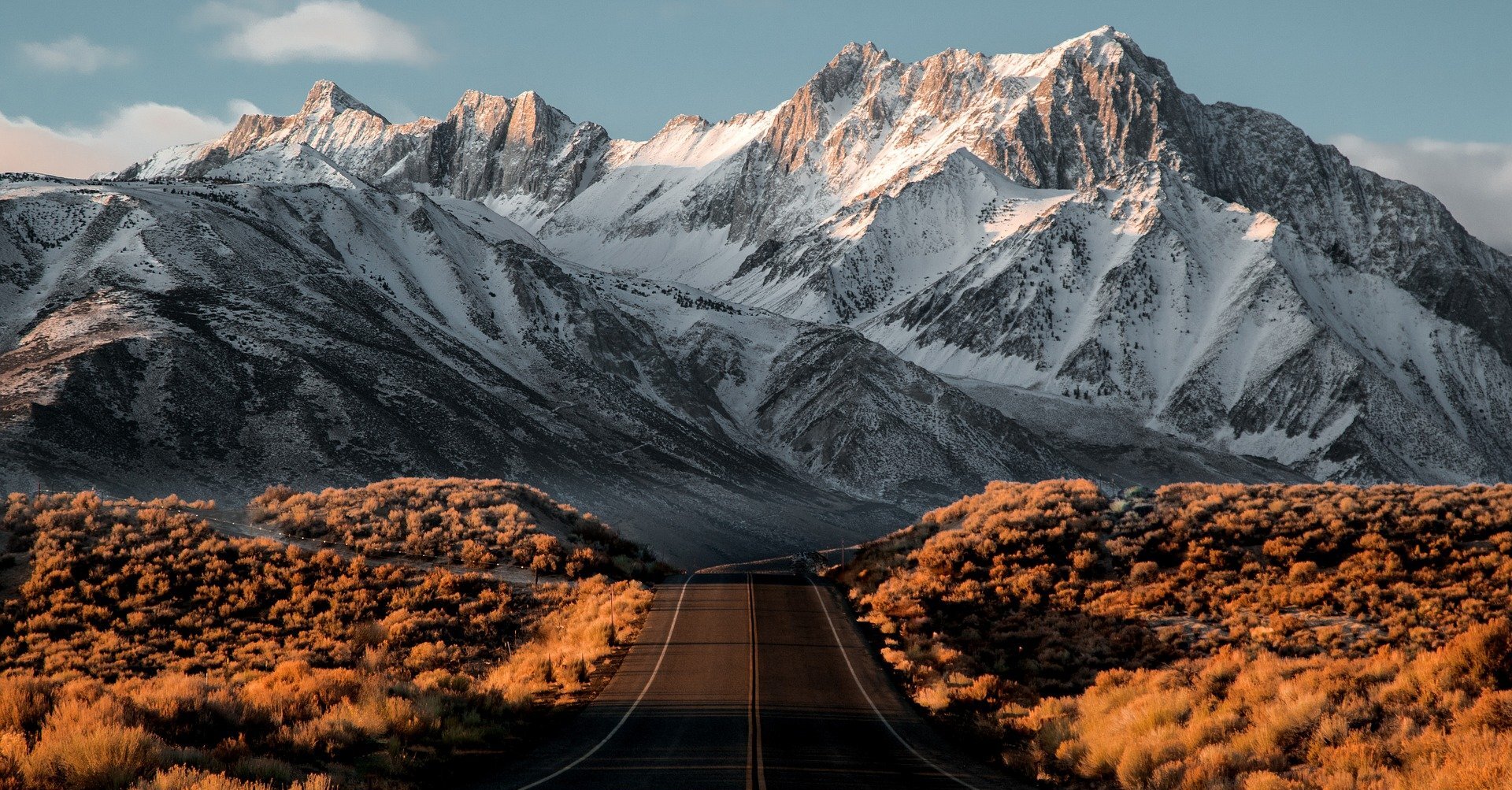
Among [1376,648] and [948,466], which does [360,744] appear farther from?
[948,466]

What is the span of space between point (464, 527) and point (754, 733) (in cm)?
2264

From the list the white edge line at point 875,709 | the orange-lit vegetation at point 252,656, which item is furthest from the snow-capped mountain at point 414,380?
the white edge line at point 875,709

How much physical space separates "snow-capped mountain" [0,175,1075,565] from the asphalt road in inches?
2108

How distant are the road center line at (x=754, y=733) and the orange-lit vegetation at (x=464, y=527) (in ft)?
35.2

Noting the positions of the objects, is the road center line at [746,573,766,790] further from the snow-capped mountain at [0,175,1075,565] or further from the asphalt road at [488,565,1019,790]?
the snow-capped mountain at [0,175,1075,565]

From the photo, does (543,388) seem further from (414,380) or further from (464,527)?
(464,527)

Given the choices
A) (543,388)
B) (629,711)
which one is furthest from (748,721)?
(543,388)

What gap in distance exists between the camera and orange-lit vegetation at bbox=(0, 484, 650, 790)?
13.5 metres

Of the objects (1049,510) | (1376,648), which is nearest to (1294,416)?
(1049,510)

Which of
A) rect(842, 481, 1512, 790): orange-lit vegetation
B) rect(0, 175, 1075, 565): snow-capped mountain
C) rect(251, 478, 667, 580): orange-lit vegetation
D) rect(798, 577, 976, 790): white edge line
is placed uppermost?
rect(0, 175, 1075, 565): snow-capped mountain

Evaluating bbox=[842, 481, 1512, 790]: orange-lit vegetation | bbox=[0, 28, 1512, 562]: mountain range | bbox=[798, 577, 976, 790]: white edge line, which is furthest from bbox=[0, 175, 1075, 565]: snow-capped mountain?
bbox=[798, 577, 976, 790]: white edge line

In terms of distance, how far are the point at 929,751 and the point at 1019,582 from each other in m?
14.2

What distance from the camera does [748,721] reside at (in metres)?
19.4

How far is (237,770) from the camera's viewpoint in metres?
13.2
